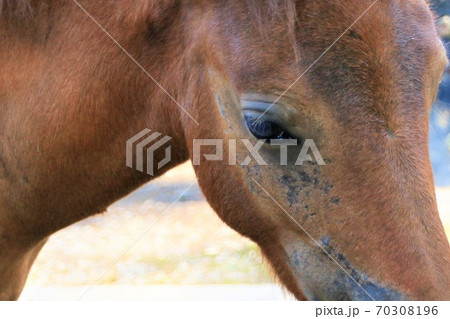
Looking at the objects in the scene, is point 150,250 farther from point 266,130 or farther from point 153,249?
point 266,130

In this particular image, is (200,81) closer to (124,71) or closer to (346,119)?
(124,71)

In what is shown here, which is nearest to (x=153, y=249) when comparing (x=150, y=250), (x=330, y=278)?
(x=150, y=250)

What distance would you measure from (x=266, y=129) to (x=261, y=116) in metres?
0.03

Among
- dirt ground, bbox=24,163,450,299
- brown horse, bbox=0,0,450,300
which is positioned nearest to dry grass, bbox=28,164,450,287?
dirt ground, bbox=24,163,450,299

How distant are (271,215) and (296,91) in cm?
32

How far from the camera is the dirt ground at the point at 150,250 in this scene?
15.0 feet

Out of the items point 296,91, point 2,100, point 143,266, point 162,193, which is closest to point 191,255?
point 143,266

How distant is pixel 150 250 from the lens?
16.8 feet

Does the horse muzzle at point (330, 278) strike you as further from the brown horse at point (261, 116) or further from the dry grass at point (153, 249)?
the dry grass at point (153, 249)

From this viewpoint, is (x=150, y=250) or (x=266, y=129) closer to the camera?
(x=266, y=129)

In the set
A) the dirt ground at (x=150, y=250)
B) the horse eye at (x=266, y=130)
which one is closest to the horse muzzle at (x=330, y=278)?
the horse eye at (x=266, y=130)

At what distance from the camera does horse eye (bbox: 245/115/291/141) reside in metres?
1.45

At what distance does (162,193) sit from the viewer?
6.12 meters

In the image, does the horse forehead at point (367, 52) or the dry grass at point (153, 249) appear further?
the dry grass at point (153, 249)
